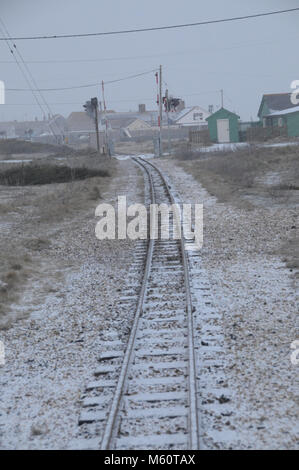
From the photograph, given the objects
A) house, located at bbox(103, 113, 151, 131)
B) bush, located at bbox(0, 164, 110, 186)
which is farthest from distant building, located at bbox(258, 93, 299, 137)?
house, located at bbox(103, 113, 151, 131)

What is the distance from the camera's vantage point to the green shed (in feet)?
163

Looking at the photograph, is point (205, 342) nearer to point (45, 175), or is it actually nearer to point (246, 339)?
point (246, 339)

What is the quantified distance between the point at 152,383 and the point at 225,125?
4612 cm

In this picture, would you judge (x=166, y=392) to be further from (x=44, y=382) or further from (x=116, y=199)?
(x=116, y=199)

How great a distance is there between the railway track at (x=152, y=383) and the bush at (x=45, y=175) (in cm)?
1949

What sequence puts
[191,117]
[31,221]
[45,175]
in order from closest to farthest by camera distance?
[31,221], [45,175], [191,117]

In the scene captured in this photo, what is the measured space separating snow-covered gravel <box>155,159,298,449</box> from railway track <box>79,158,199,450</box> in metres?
0.18

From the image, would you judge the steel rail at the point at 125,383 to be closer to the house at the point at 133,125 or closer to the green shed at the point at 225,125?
the green shed at the point at 225,125

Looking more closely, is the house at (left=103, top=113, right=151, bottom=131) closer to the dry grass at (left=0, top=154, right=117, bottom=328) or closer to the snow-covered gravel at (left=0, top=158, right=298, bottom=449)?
the dry grass at (left=0, top=154, right=117, bottom=328)

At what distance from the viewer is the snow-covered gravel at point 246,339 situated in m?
4.87

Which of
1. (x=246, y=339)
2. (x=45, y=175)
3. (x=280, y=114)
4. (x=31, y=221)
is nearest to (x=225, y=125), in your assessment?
(x=280, y=114)

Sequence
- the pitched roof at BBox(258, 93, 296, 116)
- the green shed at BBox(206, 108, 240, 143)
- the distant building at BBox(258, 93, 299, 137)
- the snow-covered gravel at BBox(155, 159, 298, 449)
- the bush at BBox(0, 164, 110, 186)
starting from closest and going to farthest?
the snow-covered gravel at BBox(155, 159, 298, 449) < the bush at BBox(0, 164, 110, 186) < the distant building at BBox(258, 93, 299, 137) < the green shed at BBox(206, 108, 240, 143) < the pitched roof at BBox(258, 93, 296, 116)

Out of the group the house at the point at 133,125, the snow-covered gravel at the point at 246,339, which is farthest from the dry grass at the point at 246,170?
the house at the point at 133,125

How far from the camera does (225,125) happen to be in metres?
49.8
